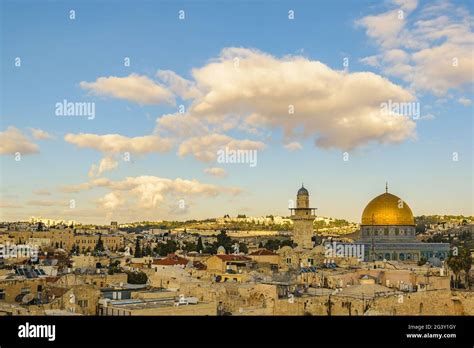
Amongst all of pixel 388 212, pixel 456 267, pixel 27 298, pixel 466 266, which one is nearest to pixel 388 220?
pixel 388 212

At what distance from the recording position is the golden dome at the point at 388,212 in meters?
44.8

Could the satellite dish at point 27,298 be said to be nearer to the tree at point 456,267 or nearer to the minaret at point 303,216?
the tree at point 456,267

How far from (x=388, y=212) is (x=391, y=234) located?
1.64 metres

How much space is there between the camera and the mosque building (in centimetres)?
4341

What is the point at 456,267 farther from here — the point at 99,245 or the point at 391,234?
the point at 99,245

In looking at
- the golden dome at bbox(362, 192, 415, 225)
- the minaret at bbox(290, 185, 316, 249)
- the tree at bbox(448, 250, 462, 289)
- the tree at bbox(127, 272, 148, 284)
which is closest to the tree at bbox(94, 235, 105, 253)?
the minaret at bbox(290, 185, 316, 249)

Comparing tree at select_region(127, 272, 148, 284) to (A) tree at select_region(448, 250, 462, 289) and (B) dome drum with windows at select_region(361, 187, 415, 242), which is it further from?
(B) dome drum with windows at select_region(361, 187, 415, 242)

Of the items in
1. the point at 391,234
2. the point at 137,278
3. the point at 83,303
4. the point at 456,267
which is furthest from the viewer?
the point at 391,234

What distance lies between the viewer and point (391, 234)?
4450 cm

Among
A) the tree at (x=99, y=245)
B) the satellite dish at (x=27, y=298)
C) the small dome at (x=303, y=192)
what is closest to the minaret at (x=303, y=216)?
the small dome at (x=303, y=192)

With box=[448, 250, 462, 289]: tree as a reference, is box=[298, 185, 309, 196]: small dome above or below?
above
